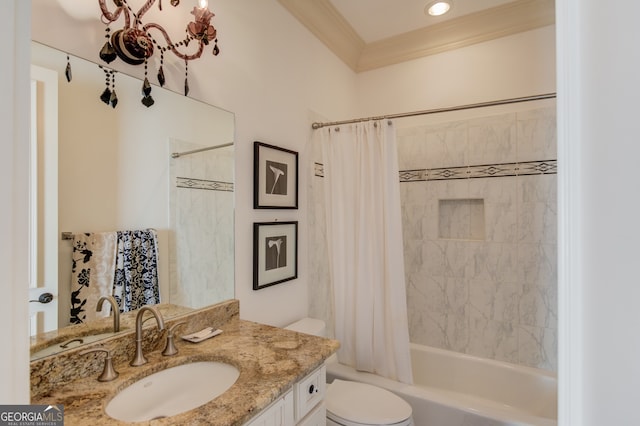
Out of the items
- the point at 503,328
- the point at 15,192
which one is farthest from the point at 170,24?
the point at 503,328

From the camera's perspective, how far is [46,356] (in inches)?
33.7

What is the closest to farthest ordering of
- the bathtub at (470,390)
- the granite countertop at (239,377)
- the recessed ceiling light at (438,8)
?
the granite countertop at (239,377) < the bathtub at (470,390) < the recessed ceiling light at (438,8)

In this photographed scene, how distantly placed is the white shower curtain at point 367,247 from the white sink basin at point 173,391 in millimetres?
1004

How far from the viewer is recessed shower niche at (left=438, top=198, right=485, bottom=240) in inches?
90.7

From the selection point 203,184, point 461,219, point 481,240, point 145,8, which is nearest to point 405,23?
point 461,219

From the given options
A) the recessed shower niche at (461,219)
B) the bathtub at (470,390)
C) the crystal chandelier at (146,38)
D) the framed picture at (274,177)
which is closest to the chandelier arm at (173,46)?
the crystal chandelier at (146,38)

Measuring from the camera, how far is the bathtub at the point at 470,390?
149 cm

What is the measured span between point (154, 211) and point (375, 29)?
86.0 inches

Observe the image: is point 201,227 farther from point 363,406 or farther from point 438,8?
point 438,8

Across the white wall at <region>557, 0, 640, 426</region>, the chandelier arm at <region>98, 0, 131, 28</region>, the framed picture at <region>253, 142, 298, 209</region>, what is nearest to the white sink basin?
the framed picture at <region>253, 142, 298, 209</region>

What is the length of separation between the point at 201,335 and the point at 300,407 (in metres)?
0.50

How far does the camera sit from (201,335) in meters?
1.23

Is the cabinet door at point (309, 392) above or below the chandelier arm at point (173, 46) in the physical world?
below

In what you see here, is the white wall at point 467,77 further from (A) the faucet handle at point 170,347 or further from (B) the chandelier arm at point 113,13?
(A) the faucet handle at point 170,347
